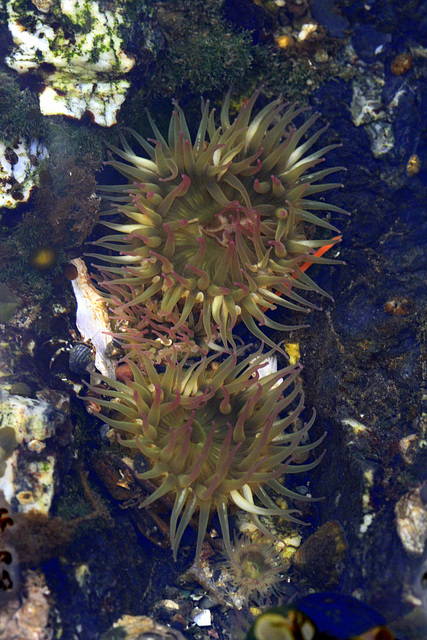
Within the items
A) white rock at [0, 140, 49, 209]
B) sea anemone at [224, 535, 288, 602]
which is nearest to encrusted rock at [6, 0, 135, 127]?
white rock at [0, 140, 49, 209]

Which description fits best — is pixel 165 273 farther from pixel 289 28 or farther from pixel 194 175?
pixel 289 28

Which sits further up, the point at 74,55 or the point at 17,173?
the point at 74,55

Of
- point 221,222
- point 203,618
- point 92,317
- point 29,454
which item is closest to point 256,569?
point 203,618

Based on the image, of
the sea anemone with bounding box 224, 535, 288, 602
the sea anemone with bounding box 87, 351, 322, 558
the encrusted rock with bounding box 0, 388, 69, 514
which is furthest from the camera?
the sea anemone with bounding box 224, 535, 288, 602

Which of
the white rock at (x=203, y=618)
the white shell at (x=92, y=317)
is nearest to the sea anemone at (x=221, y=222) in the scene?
the white shell at (x=92, y=317)

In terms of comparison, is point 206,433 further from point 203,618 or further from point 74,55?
point 74,55

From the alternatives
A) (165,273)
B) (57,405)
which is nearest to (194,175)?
(165,273)

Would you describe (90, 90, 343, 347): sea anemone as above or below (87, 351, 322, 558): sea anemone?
above

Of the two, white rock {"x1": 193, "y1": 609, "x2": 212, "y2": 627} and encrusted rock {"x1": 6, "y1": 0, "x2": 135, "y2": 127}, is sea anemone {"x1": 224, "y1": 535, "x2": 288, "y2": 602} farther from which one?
encrusted rock {"x1": 6, "y1": 0, "x2": 135, "y2": 127}
